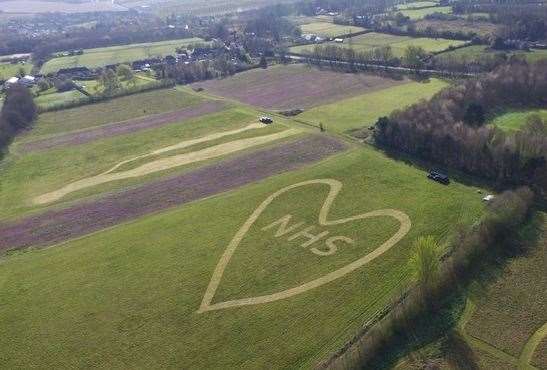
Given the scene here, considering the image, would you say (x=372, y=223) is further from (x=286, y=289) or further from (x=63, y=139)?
(x=63, y=139)

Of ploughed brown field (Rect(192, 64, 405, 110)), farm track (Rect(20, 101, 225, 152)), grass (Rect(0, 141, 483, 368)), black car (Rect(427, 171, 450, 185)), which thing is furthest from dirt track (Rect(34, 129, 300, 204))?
black car (Rect(427, 171, 450, 185))

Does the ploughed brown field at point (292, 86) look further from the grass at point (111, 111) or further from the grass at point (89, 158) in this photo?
the grass at point (89, 158)

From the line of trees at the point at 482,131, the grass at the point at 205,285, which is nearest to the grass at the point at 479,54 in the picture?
the line of trees at the point at 482,131

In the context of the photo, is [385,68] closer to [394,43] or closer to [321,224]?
[394,43]

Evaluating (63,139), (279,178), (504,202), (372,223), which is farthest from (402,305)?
(63,139)

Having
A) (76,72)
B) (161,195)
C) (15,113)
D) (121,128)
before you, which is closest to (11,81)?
(76,72)

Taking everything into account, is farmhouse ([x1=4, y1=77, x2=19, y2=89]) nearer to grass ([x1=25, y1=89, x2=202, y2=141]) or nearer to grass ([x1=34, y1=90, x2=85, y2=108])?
grass ([x1=34, y1=90, x2=85, y2=108])
